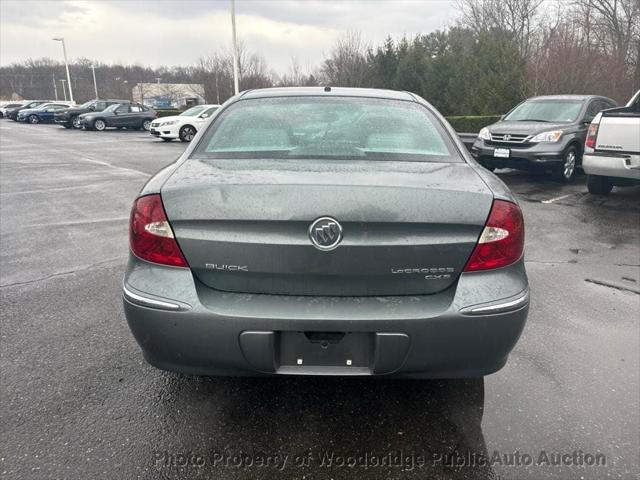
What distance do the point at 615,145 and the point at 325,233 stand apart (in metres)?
6.54


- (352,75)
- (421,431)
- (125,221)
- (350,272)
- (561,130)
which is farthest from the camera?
(352,75)

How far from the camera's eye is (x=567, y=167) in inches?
369

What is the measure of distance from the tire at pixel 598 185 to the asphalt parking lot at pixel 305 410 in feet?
14.9

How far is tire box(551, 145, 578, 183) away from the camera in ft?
30.2

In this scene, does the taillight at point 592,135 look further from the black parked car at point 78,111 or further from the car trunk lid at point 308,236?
the black parked car at point 78,111

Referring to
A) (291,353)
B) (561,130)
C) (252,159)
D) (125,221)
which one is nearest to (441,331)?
(291,353)

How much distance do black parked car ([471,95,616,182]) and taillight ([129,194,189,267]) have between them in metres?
8.00

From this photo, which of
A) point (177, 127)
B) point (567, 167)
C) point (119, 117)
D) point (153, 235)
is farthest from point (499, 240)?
point (119, 117)

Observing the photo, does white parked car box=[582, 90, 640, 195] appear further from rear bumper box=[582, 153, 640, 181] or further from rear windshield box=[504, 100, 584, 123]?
rear windshield box=[504, 100, 584, 123]

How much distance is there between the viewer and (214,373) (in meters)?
2.11

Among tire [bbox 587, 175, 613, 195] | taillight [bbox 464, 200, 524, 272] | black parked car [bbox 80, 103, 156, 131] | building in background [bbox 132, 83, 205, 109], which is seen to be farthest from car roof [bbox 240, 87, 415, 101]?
building in background [bbox 132, 83, 205, 109]

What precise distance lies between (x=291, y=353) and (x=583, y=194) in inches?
320

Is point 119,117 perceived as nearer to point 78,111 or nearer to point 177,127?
point 78,111

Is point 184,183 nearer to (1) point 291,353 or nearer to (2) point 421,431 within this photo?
(1) point 291,353
